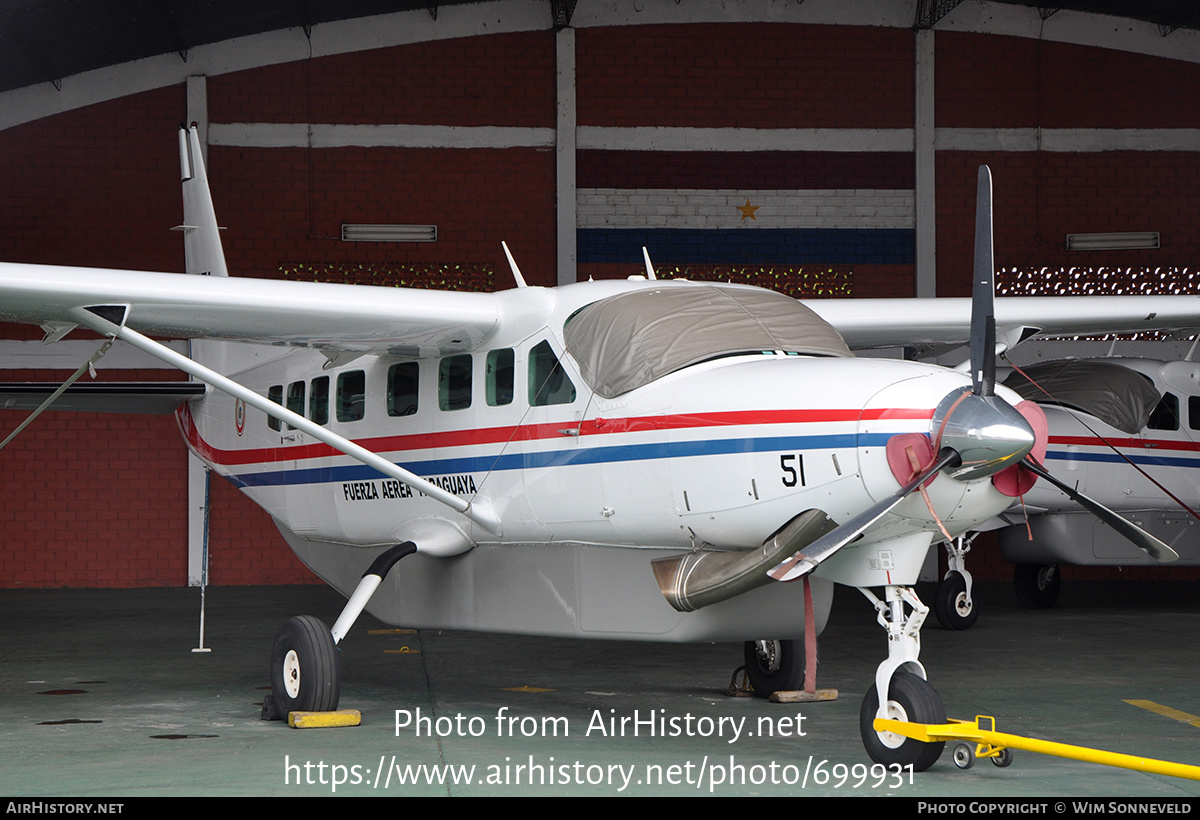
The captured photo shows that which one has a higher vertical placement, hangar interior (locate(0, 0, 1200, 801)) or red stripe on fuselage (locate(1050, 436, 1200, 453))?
hangar interior (locate(0, 0, 1200, 801))

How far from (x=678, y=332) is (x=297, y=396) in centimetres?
365

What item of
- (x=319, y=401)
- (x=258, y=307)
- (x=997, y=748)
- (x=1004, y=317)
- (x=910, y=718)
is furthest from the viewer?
(x=1004, y=317)

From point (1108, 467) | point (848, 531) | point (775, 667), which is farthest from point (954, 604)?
point (848, 531)

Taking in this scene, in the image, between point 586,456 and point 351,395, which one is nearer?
point 586,456

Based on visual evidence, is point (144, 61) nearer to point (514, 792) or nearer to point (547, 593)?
point (547, 593)

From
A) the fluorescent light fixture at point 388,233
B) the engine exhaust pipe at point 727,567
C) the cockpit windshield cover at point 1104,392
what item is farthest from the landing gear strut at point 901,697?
the fluorescent light fixture at point 388,233

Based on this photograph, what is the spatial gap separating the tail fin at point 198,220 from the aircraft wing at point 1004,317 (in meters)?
5.31

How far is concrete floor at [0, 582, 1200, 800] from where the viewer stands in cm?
505

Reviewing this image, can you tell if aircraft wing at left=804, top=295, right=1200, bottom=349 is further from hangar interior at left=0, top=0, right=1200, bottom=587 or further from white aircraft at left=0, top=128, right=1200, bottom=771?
hangar interior at left=0, top=0, right=1200, bottom=587

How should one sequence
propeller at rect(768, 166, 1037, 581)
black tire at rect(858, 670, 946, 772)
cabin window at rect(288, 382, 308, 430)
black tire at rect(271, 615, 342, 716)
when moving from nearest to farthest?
propeller at rect(768, 166, 1037, 581) < black tire at rect(858, 670, 946, 772) < black tire at rect(271, 615, 342, 716) < cabin window at rect(288, 382, 308, 430)

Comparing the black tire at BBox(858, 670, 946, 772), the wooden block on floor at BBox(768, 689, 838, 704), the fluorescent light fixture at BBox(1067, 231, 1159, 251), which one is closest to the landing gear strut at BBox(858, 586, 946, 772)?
the black tire at BBox(858, 670, 946, 772)

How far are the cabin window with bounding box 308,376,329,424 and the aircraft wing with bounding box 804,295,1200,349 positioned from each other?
11.3ft

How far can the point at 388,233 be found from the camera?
51.8 feet

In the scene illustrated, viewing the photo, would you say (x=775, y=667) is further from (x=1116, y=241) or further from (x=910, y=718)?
(x=1116, y=241)
